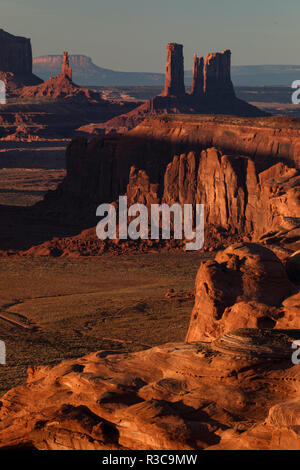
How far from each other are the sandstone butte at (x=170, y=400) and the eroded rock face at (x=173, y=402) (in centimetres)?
3

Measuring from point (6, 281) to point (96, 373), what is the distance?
31.1m

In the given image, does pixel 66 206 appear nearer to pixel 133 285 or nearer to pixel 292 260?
pixel 133 285

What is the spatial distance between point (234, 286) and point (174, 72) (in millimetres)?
165478

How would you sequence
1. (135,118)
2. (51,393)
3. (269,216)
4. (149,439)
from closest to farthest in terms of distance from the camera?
1. (149,439)
2. (51,393)
3. (269,216)
4. (135,118)

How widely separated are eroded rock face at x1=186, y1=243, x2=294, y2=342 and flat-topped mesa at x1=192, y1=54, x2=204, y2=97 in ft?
544

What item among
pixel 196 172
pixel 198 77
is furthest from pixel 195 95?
pixel 196 172

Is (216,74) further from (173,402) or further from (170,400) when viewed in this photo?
(173,402)

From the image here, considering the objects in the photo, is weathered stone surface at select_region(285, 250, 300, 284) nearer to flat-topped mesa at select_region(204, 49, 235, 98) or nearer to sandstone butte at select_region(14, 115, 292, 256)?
sandstone butte at select_region(14, 115, 292, 256)

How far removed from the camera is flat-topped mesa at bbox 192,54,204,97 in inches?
7673

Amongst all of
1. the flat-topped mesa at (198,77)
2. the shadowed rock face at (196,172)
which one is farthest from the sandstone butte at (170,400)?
the flat-topped mesa at (198,77)

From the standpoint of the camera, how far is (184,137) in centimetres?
7525

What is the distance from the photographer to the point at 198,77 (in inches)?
7756

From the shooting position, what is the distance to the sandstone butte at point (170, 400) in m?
18.4
